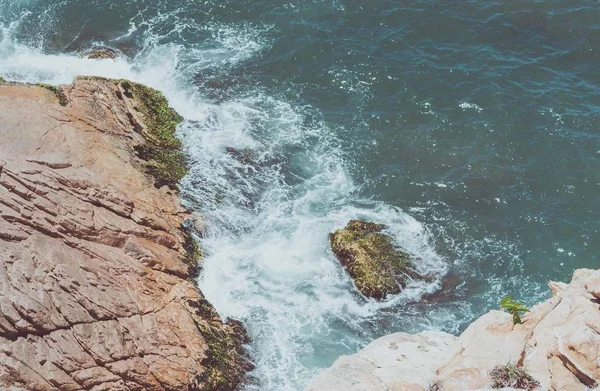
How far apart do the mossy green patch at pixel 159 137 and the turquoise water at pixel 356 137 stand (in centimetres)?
105

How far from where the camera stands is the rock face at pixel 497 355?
67.1 feet

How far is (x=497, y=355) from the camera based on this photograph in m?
23.3

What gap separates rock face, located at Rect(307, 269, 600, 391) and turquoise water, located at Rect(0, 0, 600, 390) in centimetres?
803

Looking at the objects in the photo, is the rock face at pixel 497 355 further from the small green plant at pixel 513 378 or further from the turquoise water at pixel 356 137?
the turquoise water at pixel 356 137

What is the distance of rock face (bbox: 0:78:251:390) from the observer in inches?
1043

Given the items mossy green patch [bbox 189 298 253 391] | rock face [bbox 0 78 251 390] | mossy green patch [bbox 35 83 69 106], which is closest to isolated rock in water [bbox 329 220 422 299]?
mossy green patch [bbox 189 298 253 391]

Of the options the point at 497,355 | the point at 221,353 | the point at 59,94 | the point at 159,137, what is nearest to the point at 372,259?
the point at 221,353

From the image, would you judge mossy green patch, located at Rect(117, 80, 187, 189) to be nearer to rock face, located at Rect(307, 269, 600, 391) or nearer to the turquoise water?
the turquoise water

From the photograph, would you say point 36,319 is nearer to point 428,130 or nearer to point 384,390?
point 384,390

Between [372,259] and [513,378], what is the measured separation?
16051 mm

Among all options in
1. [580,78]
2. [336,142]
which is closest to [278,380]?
[336,142]

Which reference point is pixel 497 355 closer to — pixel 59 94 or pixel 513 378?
pixel 513 378

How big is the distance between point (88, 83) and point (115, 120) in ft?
12.0

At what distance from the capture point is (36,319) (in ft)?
86.4
